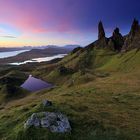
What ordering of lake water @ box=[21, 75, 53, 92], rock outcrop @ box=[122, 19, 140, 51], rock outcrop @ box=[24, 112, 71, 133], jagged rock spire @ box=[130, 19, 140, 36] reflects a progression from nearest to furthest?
rock outcrop @ box=[24, 112, 71, 133] → lake water @ box=[21, 75, 53, 92] → rock outcrop @ box=[122, 19, 140, 51] → jagged rock spire @ box=[130, 19, 140, 36]

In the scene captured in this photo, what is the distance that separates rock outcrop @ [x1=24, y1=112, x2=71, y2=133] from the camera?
81.9ft

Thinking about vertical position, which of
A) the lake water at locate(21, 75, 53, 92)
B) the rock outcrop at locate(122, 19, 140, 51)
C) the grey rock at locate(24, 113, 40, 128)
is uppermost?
the grey rock at locate(24, 113, 40, 128)

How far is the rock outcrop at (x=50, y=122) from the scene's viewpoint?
25.0m

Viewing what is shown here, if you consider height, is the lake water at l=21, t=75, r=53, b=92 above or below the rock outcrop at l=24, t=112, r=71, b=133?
below

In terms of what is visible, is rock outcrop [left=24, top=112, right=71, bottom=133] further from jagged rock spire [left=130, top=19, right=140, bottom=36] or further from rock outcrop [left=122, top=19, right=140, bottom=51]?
jagged rock spire [left=130, top=19, right=140, bottom=36]

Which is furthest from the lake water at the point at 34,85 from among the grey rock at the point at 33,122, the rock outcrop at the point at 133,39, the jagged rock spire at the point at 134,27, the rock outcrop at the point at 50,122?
the grey rock at the point at 33,122

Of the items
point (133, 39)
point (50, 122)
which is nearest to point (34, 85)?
point (133, 39)

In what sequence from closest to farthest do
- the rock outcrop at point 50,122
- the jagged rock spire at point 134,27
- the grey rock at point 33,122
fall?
the rock outcrop at point 50,122, the grey rock at point 33,122, the jagged rock spire at point 134,27

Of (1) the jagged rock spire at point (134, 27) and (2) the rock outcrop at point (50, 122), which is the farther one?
(1) the jagged rock spire at point (134, 27)

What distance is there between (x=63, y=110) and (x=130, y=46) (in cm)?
15377

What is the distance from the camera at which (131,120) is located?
33.4 metres

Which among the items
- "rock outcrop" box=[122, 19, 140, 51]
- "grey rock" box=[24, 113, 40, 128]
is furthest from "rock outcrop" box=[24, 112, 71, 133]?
"rock outcrop" box=[122, 19, 140, 51]

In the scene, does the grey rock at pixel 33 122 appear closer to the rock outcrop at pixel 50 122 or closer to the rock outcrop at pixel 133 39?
the rock outcrop at pixel 50 122

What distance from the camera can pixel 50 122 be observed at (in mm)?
25516
